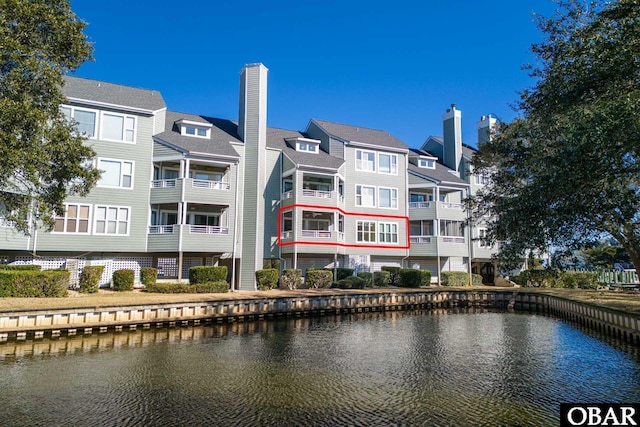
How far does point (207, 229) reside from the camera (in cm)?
3138

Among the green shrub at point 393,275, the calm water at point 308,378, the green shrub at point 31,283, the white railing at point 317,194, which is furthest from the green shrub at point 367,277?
the green shrub at point 31,283

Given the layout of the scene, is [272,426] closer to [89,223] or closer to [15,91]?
[15,91]

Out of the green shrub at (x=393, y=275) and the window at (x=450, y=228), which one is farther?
the window at (x=450, y=228)

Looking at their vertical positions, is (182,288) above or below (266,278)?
below

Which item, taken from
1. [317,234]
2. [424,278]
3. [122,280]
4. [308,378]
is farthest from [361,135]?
[308,378]

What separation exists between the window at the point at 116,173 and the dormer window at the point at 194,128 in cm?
528

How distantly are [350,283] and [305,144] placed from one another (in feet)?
43.3

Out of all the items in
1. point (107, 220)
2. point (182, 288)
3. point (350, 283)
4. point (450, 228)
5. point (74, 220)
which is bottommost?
point (182, 288)

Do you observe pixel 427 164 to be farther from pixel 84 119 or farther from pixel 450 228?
pixel 84 119

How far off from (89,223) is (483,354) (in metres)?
25.8

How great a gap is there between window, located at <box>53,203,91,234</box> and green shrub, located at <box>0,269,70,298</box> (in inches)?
227

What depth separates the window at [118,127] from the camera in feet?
98.5

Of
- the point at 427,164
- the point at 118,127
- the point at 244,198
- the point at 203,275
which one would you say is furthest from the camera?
the point at 427,164

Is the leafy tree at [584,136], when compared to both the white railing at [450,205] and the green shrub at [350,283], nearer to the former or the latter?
the green shrub at [350,283]
